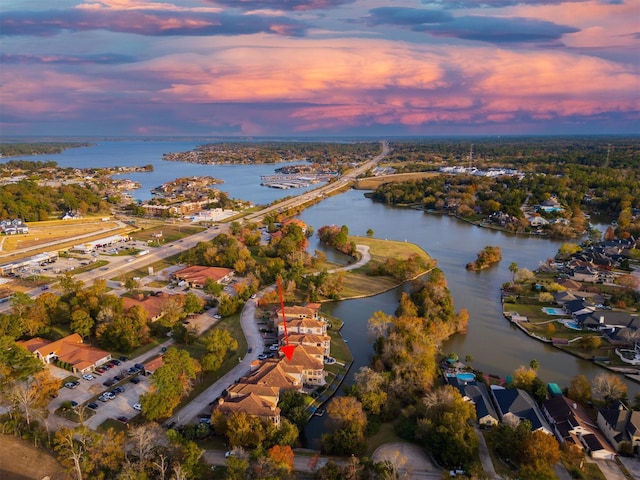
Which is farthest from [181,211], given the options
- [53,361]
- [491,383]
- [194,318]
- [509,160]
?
[509,160]

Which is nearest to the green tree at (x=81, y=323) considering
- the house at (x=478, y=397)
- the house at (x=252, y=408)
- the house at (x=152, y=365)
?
the house at (x=152, y=365)

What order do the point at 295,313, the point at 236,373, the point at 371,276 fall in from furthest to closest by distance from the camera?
the point at 371,276, the point at 295,313, the point at 236,373

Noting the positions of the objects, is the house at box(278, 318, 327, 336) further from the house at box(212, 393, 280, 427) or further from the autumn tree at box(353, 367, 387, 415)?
the house at box(212, 393, 280, 427)

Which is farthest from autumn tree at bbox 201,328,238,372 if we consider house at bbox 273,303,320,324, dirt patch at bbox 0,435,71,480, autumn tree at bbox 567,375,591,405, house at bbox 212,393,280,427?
autumn tree at bbox 567,375,591,405

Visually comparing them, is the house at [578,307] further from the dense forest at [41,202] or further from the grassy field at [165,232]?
the dense forest at [41,202]

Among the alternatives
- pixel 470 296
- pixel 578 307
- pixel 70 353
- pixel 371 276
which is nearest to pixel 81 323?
pixel 70 353

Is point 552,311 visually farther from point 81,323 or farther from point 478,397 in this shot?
point 81,323
